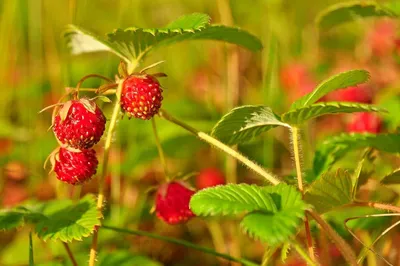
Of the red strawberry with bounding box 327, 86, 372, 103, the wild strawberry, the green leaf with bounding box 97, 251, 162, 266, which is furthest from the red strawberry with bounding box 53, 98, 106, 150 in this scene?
the wild strawberry

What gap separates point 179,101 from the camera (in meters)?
2.34

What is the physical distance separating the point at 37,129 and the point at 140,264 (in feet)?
3.43

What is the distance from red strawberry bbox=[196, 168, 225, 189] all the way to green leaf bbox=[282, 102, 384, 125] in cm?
102

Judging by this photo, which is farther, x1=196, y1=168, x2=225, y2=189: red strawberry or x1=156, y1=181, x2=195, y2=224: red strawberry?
x1=196, y1=168, x2=225, y2=189: red strawberry

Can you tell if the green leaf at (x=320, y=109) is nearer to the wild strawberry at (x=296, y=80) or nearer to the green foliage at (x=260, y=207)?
the green foliage at (x=260, y=207)

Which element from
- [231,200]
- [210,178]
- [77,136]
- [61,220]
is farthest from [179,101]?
[231,200]

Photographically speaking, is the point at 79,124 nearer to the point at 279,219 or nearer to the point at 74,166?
the point at 74,166

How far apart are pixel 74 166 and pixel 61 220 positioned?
0.48ft

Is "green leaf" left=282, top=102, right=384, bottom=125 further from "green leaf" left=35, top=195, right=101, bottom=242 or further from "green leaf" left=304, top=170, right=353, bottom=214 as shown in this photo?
"green leaf" left=35, top=195, right=101, bottom=242

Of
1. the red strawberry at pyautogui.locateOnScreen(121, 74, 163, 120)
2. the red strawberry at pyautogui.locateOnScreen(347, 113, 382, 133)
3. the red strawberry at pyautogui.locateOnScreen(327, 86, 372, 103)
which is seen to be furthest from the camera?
the red strawberry at pyautogui.locateOnScreen(327, 86, 372, 103)

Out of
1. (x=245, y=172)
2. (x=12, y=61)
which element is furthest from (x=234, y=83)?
(x=12, y=61)

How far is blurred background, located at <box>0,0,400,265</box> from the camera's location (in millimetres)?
1859

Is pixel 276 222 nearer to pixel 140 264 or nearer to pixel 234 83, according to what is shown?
pixel 140 264

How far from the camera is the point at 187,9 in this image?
3299mm
